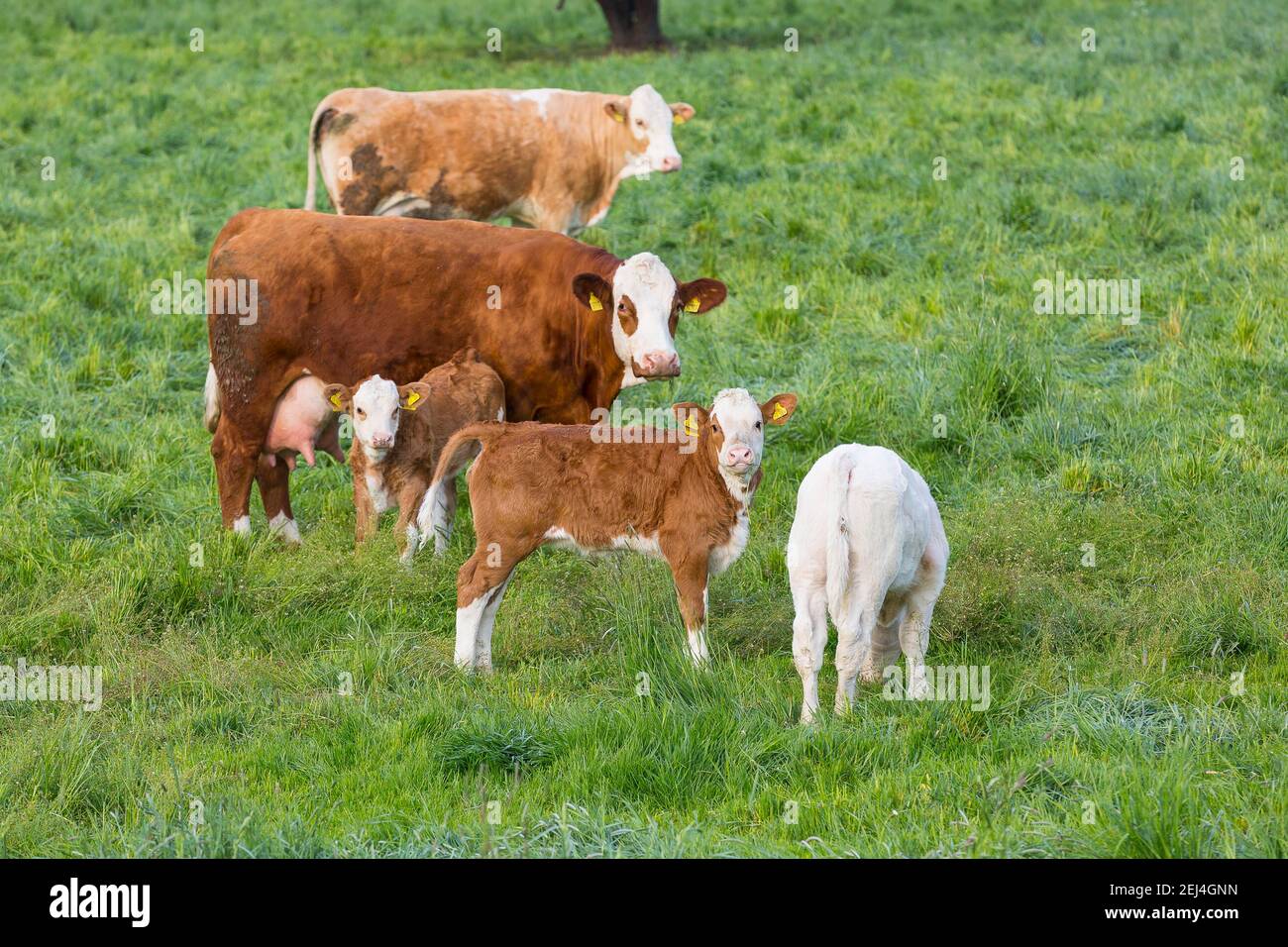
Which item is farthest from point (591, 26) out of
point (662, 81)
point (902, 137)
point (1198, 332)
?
point (1198, 332)

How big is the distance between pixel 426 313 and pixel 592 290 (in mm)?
952

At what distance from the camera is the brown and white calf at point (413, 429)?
7.96 m

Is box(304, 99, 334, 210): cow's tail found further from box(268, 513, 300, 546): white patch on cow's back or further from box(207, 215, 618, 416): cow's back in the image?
box(268, 513, 300, 546): white patch on cow's back

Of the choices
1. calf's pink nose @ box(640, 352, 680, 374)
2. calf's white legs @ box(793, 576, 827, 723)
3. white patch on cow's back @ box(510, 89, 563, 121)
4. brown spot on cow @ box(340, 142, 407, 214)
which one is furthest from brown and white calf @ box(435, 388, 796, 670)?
white patch on cow's back @ box(510, 89, 563, 121)

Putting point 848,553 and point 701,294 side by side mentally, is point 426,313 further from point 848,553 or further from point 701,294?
point 848,553

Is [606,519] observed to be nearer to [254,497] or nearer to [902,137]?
[254,497]

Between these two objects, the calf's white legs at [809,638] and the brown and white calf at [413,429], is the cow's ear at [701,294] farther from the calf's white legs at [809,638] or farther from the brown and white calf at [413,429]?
the calf's white legs at [809,638]

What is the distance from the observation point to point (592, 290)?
800cm

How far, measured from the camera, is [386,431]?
7.87 metres

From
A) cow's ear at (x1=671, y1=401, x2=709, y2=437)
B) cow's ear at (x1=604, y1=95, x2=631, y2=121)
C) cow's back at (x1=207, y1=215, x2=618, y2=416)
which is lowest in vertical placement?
cow's ear at (x1=671, y1=401, x2=709, y2=437)

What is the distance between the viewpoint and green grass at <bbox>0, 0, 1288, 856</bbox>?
210 inches

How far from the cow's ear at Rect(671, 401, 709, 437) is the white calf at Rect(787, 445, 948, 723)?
33.5 inches

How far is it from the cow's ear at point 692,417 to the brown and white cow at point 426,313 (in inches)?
46.1
